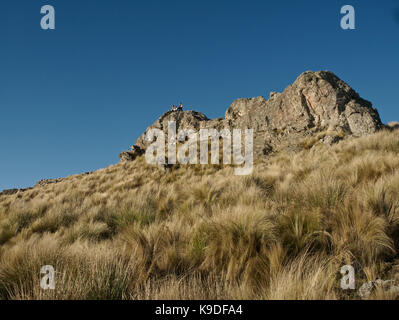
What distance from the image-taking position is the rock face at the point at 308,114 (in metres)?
12.3

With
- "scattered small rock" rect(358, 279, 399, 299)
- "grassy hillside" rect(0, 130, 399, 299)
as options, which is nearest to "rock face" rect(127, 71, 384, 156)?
"grassy hillside" rect(0, 130, 399, 299)

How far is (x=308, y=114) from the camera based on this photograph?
14.7 meters

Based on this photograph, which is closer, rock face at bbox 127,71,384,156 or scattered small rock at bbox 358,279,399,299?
scattered small rock at bbox 358,279,399,299

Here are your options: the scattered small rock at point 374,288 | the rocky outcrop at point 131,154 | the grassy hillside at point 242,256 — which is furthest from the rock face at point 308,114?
the rocky outcrop at point 131,154

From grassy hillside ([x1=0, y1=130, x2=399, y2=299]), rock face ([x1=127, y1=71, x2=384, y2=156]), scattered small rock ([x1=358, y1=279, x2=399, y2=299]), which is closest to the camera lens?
scattered small rock ([x1=358, y1=279, x2=399, y2=299])

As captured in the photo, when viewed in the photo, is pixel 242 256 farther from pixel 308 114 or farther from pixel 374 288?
pixel 308 114

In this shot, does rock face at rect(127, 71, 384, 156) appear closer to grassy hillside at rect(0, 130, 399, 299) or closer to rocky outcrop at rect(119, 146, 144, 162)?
grassy hillside at rect(0, 130, 399, 299)

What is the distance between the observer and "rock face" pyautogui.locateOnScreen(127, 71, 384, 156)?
1230cm

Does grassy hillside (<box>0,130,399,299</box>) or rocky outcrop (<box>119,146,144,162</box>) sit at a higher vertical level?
rocky outcrop (<box>119,146,144,162</box>)

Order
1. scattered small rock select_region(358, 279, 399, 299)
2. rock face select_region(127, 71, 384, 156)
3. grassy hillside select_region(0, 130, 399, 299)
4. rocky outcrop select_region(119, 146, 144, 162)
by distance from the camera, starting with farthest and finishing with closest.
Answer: rocky outcrop select_region(119, 146, 144, 162), rock face select_region(127, 71, 384, 156), grassy hillside select_region(0, 130, 399, 299), scattered small rock select_region(358, 279, 399, 299)

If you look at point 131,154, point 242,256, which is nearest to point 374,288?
point 242,256
